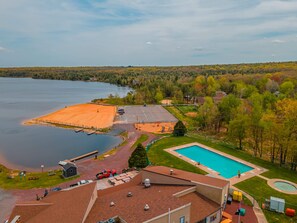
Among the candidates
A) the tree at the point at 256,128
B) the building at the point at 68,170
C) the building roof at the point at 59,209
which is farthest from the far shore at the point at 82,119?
the building roof at the point at 59,209

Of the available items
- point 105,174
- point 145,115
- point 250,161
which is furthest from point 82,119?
point 250,161

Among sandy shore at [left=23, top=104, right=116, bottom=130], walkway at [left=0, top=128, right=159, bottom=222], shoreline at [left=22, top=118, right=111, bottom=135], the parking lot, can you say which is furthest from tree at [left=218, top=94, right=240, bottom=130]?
sandy shore at [left=23, top=104, right=116, bottom=130]

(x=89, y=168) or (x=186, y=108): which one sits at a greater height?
(x=186, y=108)

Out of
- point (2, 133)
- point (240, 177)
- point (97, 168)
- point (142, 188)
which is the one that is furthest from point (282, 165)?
point (2, 133)

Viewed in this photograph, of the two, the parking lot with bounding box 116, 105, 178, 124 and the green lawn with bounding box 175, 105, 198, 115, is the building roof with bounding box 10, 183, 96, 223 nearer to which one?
the parking lot with bounding box 116, 105, 178, 124

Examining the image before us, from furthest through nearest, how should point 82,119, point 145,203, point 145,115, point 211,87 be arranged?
point 211,87 → point 145,115 → point 82,119 → point 145,203

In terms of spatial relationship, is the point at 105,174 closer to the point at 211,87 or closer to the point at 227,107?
the point at 227,107

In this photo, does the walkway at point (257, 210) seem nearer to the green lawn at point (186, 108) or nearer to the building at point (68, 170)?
the building at point (68, 170)
